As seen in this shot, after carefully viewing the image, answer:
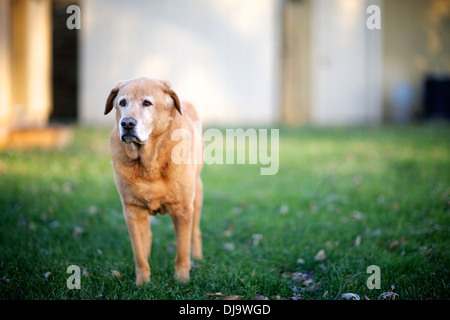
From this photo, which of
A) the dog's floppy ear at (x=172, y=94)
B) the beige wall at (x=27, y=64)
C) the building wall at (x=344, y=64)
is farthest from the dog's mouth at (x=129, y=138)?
the building wall at (x=344, y=64)

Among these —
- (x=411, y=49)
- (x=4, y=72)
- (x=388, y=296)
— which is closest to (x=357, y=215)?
(x=388, y=296)

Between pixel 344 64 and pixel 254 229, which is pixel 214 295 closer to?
pixel 254 229

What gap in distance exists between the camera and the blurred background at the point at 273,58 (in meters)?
12.4

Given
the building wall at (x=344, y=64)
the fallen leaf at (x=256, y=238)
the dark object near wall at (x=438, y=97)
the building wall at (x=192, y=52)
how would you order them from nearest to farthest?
the fallen leaf at (x=256, y=238) < the building wall at (x=192, y=52) < the building wall at (x=344, y=64) < the dark object near wall at (x=438, y=97)

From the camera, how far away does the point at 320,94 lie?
13391 millimetres

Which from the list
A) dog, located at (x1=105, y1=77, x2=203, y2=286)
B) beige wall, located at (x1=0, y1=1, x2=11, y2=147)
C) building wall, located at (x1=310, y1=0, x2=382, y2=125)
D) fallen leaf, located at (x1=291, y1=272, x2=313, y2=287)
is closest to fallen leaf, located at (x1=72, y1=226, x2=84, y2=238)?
dog, located at (x1=105, y1=77, x2=203, y2=286)

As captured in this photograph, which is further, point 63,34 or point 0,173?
point 63,34

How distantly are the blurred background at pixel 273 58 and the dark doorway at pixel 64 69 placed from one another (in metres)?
2.58

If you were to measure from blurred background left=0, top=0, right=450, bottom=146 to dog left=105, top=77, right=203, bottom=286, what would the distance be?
31.0ft

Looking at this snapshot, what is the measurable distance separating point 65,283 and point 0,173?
350 centimetres

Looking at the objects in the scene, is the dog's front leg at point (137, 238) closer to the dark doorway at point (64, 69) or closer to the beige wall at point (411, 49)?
the beige wall at point (411, 49)

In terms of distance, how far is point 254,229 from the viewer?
4.09m

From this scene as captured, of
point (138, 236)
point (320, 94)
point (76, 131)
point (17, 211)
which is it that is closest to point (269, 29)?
point (320, 94)
